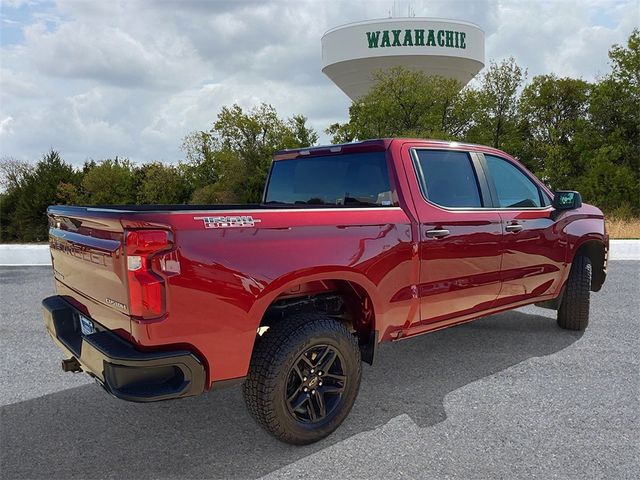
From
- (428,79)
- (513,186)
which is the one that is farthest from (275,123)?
(513,186)

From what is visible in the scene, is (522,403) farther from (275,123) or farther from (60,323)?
(275,123)

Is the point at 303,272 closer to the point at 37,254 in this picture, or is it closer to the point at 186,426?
the point at 186,426

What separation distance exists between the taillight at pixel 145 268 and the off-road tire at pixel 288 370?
2.36 ft

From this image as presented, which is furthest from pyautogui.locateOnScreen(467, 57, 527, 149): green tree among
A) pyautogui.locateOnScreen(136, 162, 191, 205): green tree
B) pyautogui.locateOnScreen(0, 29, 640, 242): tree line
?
pyautogui.locateOnScreen(136, 162, 191, 205): green tree

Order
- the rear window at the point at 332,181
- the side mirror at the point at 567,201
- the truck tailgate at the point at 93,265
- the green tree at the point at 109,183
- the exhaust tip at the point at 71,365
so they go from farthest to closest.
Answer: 1. the green tree at the point at 109,183
2. the side mirror at the point at 567,201
3. the rear window at the point at 332,181
4. the exhaust tip at the point at 71,365
5. the truck tailgate at the point at 93,265

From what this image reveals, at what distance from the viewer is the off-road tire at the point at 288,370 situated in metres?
2.88

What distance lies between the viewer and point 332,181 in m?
4.08

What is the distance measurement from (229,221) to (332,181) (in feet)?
5.12

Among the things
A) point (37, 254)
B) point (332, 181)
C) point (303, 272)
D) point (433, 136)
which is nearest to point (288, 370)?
point (303, 272)

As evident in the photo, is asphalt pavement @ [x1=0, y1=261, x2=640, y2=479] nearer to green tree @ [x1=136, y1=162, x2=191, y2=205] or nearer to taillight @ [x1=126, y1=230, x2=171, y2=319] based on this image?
taillight @ [x1=126, y1=230, x2=171, y2=319]

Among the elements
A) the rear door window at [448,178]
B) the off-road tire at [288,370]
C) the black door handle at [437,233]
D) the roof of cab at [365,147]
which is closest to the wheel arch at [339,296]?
the off-road tire at [288,370]

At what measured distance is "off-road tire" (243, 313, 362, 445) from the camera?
2.88 m

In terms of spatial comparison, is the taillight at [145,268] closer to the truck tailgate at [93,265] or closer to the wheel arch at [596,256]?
the truck tailgate at [93,265]

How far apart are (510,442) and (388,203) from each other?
1683mm
